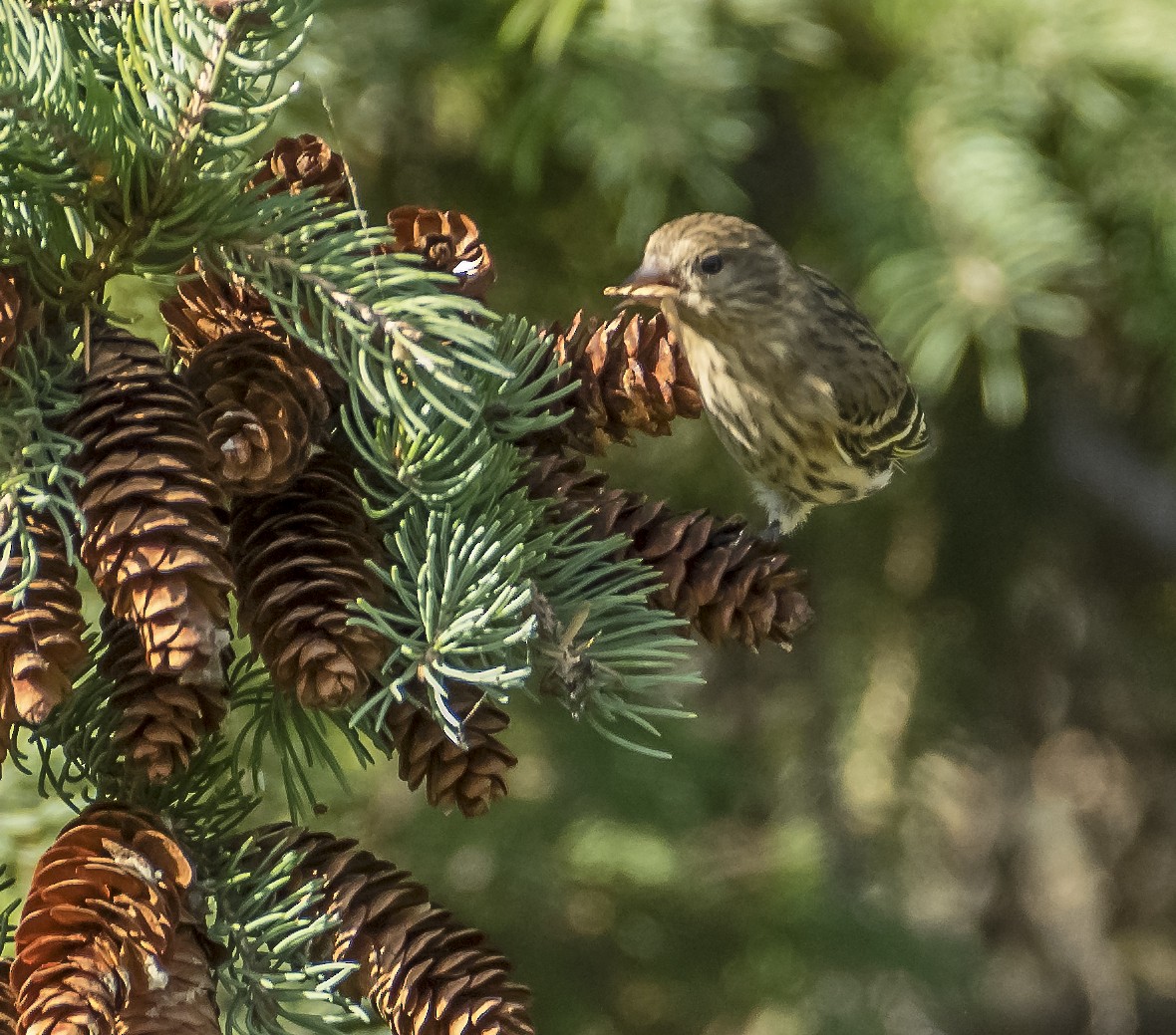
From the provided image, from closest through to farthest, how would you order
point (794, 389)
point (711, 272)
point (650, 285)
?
point (650, 285), point (711, 272), point (794, 389)

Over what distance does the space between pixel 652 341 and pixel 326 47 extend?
0.53 m

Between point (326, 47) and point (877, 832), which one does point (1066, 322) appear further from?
point (877, 832)

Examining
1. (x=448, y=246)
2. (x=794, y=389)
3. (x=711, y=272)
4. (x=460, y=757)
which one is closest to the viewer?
(x=460, y=757)

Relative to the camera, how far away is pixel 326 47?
1221 mm

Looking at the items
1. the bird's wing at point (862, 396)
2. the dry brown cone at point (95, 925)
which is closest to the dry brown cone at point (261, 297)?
the dry brown cone at point (95, 925)

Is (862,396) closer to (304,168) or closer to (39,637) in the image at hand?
(304,168)

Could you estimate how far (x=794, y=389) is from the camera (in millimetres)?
1639

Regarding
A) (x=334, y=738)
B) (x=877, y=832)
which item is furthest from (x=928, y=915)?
(x=334, y=738)

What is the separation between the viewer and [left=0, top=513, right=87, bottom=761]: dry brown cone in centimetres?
60

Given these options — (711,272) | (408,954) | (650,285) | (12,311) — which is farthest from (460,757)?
(711,272)

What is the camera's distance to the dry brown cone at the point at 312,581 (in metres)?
0.67

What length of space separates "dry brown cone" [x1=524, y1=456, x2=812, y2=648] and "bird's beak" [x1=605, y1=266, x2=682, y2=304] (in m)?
0.46

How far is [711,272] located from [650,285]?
5.4 inches

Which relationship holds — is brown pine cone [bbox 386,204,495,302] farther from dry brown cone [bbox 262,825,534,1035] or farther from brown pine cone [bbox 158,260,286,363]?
dry brown cone [bbox 262,825,534,1035]
